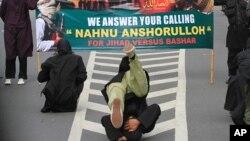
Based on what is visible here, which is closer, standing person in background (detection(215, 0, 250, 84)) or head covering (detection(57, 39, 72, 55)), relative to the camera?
head covering (detection(57, 39, 72, 55))

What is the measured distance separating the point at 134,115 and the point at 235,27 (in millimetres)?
3622

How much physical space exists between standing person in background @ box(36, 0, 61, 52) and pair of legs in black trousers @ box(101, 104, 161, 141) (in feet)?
12.5

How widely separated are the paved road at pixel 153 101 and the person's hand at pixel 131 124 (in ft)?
1.47

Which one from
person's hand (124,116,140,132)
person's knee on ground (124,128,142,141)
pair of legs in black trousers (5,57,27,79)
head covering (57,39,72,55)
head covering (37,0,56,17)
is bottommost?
person's knee on ground (124,128,142,141)

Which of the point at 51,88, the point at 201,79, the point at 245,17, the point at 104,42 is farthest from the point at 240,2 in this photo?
the point at 51,88

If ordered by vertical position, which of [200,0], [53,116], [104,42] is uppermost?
[200,0]

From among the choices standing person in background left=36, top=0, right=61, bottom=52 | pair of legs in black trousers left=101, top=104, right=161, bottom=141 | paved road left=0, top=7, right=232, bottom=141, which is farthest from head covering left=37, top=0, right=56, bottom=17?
pair of legs in black trousers left=101, top=104, right=161, bottom=141

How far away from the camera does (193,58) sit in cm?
1347

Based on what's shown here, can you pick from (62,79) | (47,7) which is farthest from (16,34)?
(62,79)

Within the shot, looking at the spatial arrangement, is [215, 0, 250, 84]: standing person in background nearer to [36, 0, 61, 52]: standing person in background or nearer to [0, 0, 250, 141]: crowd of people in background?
[0, 0, 250, 141]: crowd of people in background

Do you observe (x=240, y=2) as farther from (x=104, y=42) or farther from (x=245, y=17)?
(x=104, y=42)

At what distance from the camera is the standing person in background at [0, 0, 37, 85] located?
10.8 meters

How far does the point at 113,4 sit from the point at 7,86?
2195mm

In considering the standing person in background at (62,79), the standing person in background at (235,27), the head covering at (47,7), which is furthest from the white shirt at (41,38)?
the standing person in background at (235,27)
